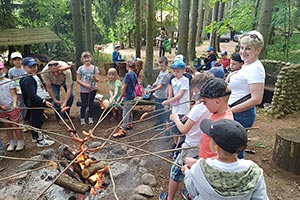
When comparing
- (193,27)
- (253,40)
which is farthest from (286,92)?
(193,27)

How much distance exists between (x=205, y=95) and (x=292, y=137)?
268 centimetres

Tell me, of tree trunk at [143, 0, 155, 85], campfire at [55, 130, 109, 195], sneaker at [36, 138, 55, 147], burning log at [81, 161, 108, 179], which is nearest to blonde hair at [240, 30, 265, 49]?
campfire at [55, 130, 109, 195]

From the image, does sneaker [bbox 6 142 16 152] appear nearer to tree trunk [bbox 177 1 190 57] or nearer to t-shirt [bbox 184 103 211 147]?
t-shirt [bbox 184 103 211 147]

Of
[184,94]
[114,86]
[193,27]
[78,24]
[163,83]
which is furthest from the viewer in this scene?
[193,27]

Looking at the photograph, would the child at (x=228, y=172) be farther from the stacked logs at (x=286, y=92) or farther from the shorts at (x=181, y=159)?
the stacked logs at (x=286, y=92)

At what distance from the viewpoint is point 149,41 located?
9039 millimetres

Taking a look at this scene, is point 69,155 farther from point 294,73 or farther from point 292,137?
point 294,73

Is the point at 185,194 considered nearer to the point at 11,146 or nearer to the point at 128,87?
the point at 128,87

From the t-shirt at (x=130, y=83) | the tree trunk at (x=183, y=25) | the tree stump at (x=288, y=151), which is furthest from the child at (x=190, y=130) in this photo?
the tree trunk at (x=183, y=25)

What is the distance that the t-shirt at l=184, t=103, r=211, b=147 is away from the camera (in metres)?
2.40

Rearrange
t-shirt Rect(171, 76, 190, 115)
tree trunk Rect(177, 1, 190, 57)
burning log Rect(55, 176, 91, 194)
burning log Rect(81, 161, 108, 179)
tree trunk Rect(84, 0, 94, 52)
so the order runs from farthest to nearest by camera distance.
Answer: tree trunk Rect(84, 0, 94, 52), tree trunk Rect(177, 1, 190, 57), t-shirt Rect(171, 76, 190, 115), burning log Rect(81, 161, 108, 179), burning log Rect(55, 176, 91, 194)

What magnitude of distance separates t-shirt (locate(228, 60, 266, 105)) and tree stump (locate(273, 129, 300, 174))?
1.79m

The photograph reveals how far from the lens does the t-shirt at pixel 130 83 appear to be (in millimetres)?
5094

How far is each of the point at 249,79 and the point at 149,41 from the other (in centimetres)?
687
